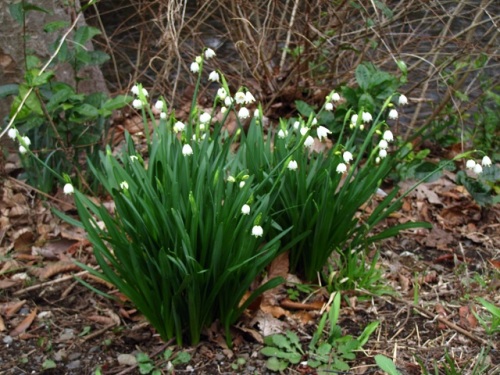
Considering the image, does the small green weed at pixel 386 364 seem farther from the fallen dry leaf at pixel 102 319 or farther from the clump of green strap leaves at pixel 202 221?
the fallen dry leaf at pixel 102 319

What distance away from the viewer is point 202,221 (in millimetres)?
2531

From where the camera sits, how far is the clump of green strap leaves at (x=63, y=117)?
340 centimetres

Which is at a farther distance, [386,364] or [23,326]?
[23,326]

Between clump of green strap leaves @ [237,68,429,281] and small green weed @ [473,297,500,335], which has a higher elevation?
clump of green strap leaves @ [237,68,429,281]

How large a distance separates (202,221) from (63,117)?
5.37ft

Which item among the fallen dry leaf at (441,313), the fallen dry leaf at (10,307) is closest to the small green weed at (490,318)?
the fallen dry leaf at (441,313)

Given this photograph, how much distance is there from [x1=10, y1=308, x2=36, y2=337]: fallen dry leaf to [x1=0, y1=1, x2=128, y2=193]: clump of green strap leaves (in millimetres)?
825

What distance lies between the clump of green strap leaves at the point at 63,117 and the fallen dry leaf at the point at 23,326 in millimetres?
825

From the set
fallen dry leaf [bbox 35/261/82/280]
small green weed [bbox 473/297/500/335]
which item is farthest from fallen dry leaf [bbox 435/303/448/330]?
fallen dry leaf [bbox 35/261/82/280]

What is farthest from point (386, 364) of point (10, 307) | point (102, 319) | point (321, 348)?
point (10, 307)

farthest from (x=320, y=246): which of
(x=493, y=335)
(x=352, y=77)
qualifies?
(x=352, y=77)

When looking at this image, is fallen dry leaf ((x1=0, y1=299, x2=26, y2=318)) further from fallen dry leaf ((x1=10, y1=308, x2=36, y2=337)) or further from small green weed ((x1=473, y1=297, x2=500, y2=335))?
small green weed ((x1=473, y1=297, x2=500, y2=335))

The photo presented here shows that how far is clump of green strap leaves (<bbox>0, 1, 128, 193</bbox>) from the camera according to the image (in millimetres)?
3396

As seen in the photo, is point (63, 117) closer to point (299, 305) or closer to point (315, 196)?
point (315, 196)
